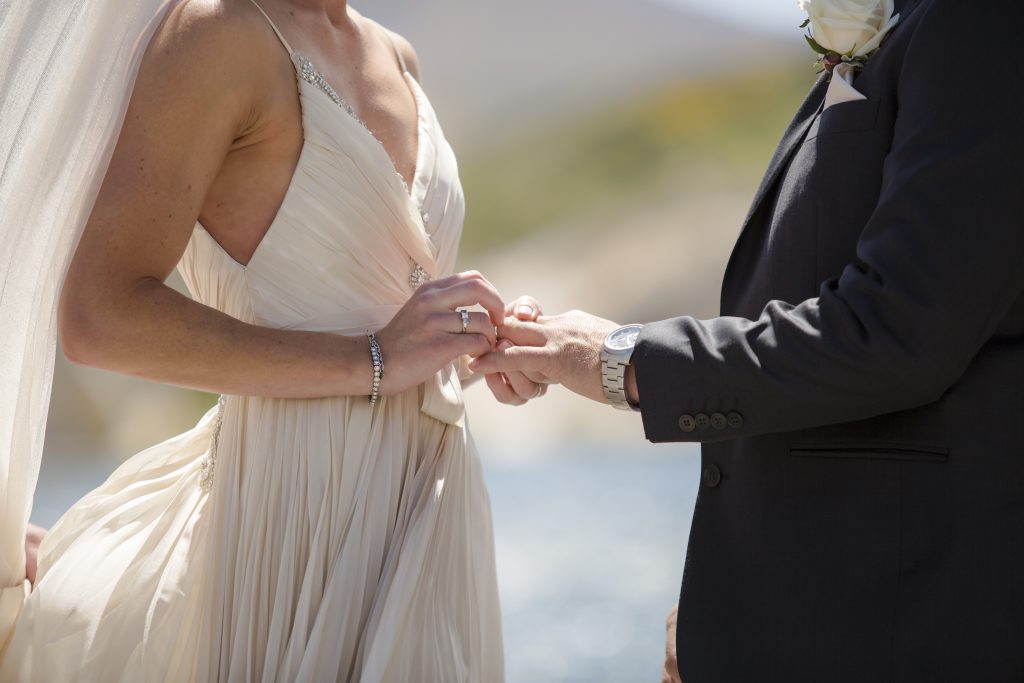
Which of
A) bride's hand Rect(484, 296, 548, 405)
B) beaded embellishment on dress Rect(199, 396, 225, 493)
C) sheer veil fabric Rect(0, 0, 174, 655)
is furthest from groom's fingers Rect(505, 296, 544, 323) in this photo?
sheer veil fabric Rect(0, 0, 174, 655)

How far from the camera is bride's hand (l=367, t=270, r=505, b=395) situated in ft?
5.86

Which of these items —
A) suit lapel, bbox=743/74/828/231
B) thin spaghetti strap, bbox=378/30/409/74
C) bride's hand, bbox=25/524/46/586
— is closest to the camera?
suit lapel, bbox=743/74/828/231

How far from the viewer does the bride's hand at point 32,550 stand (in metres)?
1.83

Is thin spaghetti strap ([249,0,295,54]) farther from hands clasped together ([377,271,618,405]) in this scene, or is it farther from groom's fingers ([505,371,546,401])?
groom's fingers ([505,371,546,401])

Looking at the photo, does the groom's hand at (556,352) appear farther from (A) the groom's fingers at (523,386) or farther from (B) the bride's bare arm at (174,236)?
(B) the bride's bare arm at (174,236)

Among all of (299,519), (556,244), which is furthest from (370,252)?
(556,244)

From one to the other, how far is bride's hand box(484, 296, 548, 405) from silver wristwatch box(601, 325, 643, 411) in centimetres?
29

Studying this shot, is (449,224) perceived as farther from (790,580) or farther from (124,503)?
(790,580)

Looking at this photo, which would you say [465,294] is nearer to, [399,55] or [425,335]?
[425,335]

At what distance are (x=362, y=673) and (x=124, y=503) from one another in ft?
1.90

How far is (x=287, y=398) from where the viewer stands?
1788 millimetres

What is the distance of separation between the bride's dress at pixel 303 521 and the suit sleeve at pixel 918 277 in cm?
55

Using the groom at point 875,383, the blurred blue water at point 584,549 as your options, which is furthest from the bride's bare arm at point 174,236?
the blurred blue water at point 584,549

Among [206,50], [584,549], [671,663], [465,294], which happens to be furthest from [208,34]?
[584,549]
